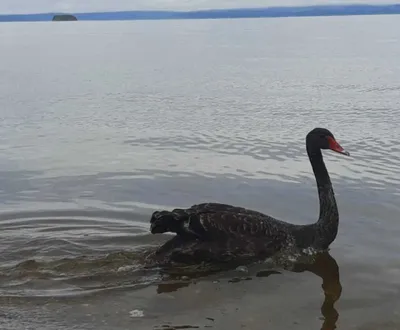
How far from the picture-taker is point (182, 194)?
8758 millimetres

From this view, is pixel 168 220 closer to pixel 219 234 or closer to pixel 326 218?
pixel 219 234

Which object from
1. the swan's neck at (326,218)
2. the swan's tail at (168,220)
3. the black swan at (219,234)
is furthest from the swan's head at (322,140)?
the swan's tail at (168,220)

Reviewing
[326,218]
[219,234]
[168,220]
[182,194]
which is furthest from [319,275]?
[182,194]

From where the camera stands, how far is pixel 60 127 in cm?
1327

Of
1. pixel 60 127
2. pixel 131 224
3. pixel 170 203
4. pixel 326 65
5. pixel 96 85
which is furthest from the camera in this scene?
pixel 326 65

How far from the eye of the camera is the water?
17.9 ft

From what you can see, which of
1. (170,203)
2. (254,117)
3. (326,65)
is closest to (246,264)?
(170,203)

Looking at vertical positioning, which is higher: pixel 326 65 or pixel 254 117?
pixel 326 65

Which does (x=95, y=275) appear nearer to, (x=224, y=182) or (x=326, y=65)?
(x=224, y=182)

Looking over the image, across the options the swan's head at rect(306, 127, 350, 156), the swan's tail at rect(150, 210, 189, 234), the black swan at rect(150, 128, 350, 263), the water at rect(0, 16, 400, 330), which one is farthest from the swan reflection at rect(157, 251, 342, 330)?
the swan's head at rect(306, 127, 350, 156)

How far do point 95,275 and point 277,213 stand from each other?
8.76 feet

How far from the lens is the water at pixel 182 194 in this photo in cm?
545

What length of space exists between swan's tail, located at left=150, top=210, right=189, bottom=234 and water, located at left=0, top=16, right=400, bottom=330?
0.44m

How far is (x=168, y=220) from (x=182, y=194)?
9.17 feet
